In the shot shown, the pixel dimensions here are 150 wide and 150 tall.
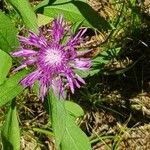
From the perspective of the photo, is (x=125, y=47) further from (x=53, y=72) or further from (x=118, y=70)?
(x=53, y=72)

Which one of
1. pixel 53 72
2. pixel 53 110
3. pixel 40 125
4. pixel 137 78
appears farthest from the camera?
pixel 137 78

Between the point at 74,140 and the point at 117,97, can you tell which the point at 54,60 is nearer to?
the point at 74,140

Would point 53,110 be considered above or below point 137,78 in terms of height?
above

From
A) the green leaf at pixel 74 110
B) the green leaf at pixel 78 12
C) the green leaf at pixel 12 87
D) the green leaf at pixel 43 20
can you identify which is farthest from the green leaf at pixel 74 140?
the green leaf at pixel 43 20

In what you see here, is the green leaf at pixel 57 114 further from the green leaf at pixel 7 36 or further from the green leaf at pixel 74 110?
the green leaf at pixel 74 110

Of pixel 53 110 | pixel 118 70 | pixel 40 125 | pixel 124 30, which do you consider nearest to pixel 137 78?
pixel 118 70

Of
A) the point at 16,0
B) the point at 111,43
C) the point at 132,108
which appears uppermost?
the point at 16,0

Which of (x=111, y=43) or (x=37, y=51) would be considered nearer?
(x=37, y=51)
